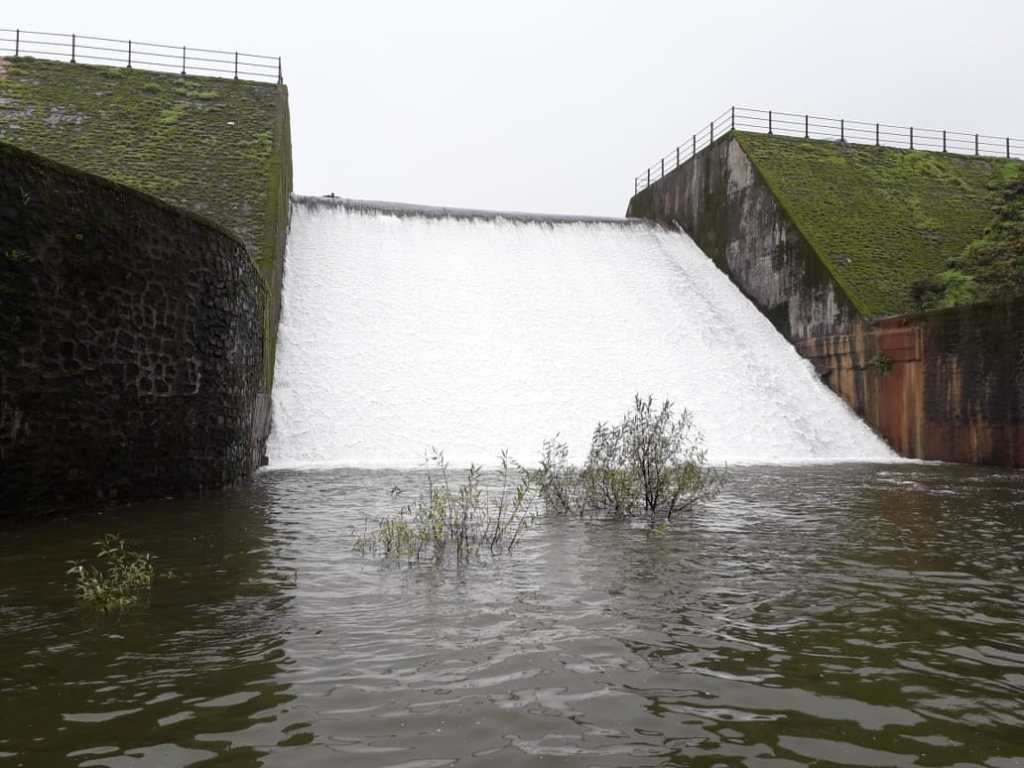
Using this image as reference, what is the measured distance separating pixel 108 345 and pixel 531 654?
648cm

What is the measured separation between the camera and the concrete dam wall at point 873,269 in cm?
1468

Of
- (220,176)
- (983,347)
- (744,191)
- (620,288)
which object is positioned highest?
(744,191)

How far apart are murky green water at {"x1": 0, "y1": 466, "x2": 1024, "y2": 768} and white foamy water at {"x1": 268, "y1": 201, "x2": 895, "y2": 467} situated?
7731mm

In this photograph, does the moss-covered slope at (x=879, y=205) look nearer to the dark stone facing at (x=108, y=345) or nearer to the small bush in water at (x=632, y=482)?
the small bush in water at (x=632, y=482)

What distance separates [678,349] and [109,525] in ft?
47.5

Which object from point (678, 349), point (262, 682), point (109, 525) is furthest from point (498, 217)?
point (262, 682)

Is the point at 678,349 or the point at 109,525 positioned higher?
the point at 678,349

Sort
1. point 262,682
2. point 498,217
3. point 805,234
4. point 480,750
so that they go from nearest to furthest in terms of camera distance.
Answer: point 480,750 → point 262,682 → point 805,234 → point 498,217

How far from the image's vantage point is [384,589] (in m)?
5.45

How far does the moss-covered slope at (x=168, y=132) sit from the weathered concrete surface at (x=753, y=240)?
12747 millimetres

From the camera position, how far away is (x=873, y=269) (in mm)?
19500

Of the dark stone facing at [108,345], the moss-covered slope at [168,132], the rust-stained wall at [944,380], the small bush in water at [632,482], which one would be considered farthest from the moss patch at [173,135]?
the rust-stained wall at [944,380]

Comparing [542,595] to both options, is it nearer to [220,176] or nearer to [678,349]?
[678,349]

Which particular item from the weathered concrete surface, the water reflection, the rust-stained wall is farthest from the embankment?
the weathered concrete surface
